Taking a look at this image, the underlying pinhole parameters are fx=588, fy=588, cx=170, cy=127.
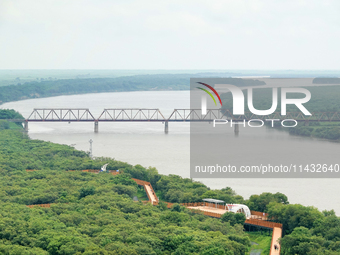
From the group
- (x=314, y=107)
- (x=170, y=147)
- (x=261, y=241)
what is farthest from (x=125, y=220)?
(x=314, y=107)

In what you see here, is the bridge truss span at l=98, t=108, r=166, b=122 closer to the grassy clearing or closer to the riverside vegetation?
the riverside vegetation

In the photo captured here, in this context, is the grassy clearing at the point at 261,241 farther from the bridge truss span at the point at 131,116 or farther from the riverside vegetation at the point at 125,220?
the bridge truss span at the point at 131,116

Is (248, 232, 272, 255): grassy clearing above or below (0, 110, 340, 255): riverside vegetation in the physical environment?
below

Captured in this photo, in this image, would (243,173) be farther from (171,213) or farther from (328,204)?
(171,213)

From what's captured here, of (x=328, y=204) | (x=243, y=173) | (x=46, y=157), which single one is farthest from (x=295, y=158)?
(x=46, y=157)

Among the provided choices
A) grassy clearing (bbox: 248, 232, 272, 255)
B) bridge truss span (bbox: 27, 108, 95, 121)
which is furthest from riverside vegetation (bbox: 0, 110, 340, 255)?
bridge truss span (bbox: 27, 108, 95, 121)

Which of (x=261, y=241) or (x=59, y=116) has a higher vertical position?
(x=59, y=116)

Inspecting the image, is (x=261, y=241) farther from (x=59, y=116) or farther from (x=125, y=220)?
(x=59, y=116)

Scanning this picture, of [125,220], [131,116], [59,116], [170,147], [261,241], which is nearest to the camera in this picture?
[125,220]
